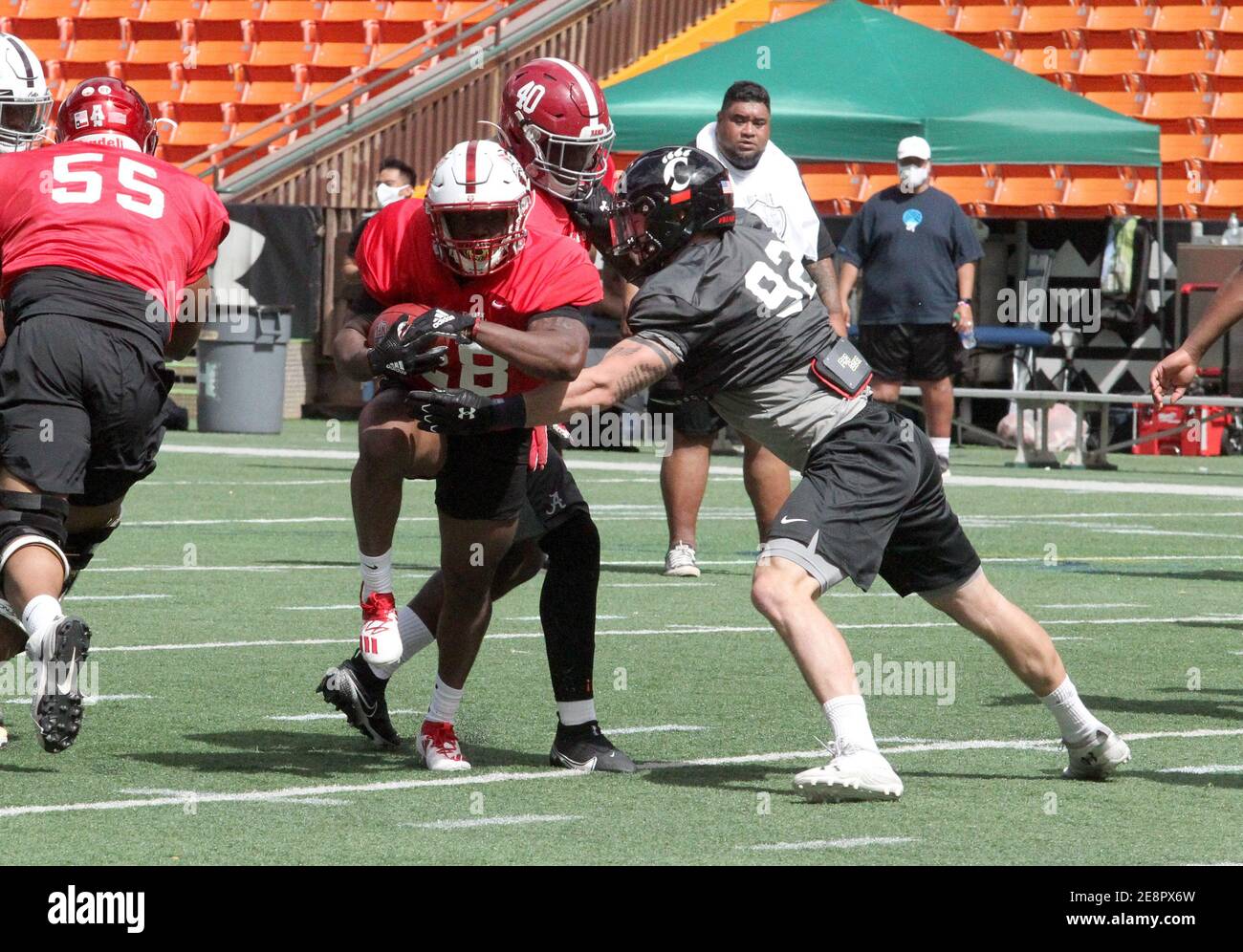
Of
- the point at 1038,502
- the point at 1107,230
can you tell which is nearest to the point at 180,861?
the point at 1038,502

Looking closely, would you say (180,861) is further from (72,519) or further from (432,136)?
(432,136)

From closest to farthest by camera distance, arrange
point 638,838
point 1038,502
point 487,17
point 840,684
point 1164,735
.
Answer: point 638,838 → point 840,684 → point 1164,735 → point 1038,502 → point 487,17

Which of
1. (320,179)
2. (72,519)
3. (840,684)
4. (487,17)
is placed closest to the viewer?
(840,684)

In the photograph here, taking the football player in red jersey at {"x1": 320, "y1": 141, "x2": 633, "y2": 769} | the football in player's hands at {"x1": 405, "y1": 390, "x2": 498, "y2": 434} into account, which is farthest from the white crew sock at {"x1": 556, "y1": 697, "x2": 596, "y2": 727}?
the football in player's hands at {"x1": 405, "y1": 390, "x2": 498, "y2": 434}

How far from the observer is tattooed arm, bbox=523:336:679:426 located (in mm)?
5453

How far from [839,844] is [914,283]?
10801 mm

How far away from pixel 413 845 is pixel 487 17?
19.9 meters

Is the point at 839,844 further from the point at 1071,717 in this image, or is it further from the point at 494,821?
the point at 1071,717

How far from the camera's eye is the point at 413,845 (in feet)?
15.7

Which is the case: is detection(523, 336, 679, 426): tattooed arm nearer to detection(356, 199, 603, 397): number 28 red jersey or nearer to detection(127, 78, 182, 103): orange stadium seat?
detection(356, 199, 603, 397): number 28 red jersey

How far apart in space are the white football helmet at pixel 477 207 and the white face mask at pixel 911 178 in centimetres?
1007

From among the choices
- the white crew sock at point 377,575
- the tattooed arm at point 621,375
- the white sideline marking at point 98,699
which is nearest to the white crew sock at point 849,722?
the tattooed arm at point 621,375

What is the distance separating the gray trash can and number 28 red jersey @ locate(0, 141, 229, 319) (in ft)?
43.5

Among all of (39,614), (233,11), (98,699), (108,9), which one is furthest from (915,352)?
(108,9)
